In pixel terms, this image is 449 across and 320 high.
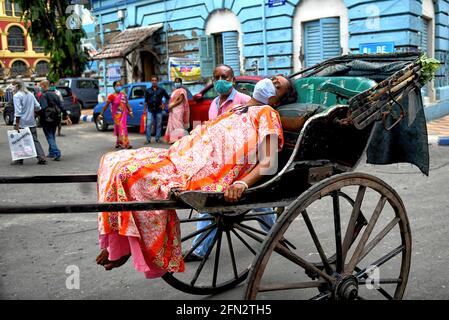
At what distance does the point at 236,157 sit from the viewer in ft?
9.80

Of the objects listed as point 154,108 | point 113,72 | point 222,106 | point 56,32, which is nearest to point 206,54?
point 154,108

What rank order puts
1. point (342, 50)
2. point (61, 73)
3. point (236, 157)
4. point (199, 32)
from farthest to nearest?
point (61, 73) < point (199, 32) < point (342, 50) < point (236, 157)

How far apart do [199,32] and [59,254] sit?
13.3 metres

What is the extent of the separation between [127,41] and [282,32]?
655 cm

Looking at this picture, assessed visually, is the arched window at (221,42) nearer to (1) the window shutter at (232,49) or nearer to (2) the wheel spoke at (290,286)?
(1) the window shutter at (232,49)


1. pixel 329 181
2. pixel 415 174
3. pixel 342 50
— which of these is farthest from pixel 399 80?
pixel 342 50

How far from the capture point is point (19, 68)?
143 feet

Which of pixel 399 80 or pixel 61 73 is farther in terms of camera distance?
pixel 61 73

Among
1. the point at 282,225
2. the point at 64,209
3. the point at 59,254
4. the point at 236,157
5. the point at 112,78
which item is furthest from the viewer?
the point at 112,78

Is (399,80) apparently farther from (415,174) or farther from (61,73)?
(61,73)

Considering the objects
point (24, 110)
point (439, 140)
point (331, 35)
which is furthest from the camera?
point (331, 35)

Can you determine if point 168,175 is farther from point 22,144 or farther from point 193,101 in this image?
point 193,101

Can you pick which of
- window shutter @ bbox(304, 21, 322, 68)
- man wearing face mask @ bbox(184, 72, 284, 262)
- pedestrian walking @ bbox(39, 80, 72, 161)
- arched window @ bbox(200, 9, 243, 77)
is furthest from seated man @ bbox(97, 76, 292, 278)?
arched window @ bbox(200, 9, 243, 77)

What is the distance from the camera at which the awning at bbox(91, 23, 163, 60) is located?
17625mm
